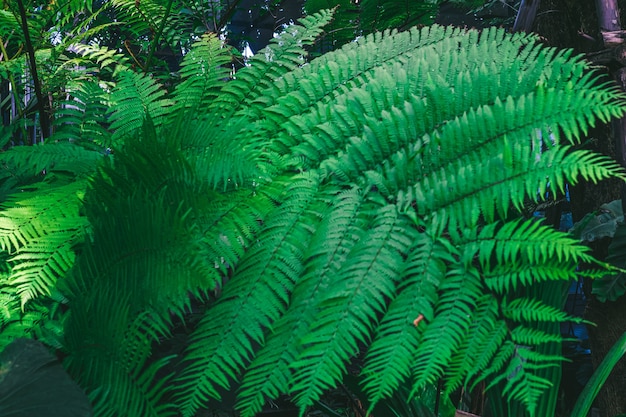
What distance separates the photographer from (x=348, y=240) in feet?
2.27

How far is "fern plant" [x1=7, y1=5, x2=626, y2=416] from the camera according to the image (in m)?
0.62

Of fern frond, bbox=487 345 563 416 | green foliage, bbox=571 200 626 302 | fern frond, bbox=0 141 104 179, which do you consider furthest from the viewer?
green foliage, bbox=571 200 626 302

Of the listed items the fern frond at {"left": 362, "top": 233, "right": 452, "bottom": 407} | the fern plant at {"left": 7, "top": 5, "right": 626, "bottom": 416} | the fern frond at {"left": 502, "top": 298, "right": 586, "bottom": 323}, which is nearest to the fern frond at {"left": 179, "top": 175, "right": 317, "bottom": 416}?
the fern plant at {"left": 7, "top": 5, "right": 626, "bottom": 416}

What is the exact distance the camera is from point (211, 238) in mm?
711

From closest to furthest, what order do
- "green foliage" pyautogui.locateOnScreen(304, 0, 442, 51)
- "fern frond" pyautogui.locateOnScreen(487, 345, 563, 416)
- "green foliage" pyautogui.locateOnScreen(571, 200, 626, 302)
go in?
"fern frond" pyautogui.locateOnScreen(487, 345, 563, 416) → "green foliage" pyautogui.locateOnScreen(571, 200, 626, 302) → "green foliage" pyautogui.locateOnScreen(304, 0, 442, 51)

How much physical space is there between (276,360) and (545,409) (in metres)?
1.09

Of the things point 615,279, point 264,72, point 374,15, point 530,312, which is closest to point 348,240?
point 530,312

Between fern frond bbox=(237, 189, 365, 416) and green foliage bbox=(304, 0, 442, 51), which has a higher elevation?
green foliage bbox=(304, 0, 442, 51)

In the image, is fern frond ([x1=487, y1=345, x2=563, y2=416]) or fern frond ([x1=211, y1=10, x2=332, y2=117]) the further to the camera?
fern frond ([x1=211, y1=10, x2=332, y2=117])

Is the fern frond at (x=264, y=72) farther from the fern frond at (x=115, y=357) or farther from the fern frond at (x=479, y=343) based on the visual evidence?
the fern frond at (x=479, y=343)

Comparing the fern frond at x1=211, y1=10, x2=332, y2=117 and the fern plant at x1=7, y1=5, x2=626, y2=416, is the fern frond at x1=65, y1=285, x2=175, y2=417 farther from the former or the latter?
the fern frond at x1=211, y1=10, x2=332, y2=117

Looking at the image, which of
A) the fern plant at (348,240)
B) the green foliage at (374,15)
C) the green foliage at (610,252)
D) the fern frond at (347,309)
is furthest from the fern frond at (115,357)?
A: the green foliage at (374,15)

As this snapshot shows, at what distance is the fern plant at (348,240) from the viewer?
619 millimetres

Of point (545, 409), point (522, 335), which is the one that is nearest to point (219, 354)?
point (522, 335)
